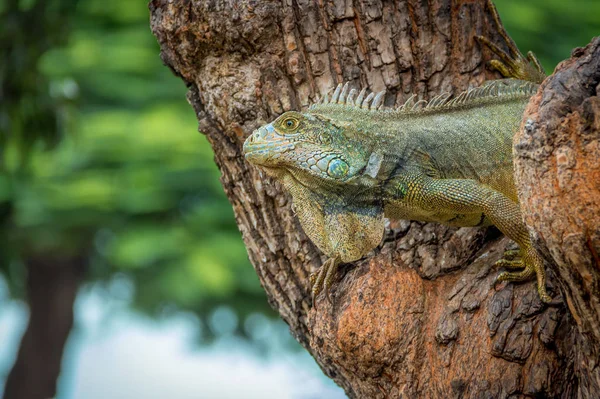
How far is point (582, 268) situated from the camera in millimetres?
2049

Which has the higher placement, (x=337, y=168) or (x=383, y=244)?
(x=337, y=168)

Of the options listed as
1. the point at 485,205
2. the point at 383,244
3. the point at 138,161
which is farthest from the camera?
the point at 138,161

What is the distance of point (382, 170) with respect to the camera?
2.74 m

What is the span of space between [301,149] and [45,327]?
25.0 feet

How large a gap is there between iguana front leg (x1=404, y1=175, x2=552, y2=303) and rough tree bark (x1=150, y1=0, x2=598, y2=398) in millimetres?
67

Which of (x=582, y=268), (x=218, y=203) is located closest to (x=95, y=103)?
(x=218, y=203)

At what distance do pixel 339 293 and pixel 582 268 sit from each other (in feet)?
3.15

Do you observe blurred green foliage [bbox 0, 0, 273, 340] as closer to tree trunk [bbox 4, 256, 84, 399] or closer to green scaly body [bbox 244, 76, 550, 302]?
tree trunk [bbox 4, 256, 84, 399]

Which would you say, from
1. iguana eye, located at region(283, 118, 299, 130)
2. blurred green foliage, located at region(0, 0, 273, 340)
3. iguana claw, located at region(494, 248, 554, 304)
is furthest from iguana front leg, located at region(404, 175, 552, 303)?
blurred green foliage, located at region(0, 0, 273, 340)

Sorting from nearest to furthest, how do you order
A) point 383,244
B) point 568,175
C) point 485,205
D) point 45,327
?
point 568,175 < point 485,205 < point 383,244 < point 45,327

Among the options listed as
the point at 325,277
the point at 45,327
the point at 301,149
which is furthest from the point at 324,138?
the point at 45,327

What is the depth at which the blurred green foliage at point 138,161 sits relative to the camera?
6.80m

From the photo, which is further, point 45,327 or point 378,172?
point 45,327

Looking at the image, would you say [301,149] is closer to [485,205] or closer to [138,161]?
[485,205]
